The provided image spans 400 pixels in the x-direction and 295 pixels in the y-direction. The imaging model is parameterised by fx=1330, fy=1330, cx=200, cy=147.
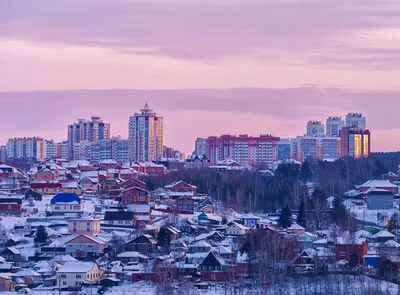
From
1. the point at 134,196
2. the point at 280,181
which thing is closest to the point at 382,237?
the point at 134,196

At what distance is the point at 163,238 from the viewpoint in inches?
914

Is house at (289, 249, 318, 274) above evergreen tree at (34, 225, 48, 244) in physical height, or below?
below

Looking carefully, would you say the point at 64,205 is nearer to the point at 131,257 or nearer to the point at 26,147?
the point at 131,257

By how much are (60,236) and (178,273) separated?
4618 mm

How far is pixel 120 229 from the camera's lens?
83.7 feet

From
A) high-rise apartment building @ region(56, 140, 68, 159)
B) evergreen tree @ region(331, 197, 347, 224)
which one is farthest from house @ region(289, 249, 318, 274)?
high-rise apartment building @ region(56, 140, 68, 159)

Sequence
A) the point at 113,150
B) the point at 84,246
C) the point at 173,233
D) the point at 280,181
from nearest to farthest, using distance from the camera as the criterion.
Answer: the point at 84,246 < the point at 173,233 < the point at 280,181 < the point at 113,150

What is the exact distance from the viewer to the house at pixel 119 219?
85.0 ft

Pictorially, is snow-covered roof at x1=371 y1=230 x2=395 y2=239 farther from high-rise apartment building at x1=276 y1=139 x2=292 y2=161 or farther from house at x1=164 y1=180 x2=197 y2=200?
high-rise apartment building at x1=276 y1=139 x2=292 y2=161

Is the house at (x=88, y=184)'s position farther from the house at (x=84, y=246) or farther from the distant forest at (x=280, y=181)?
the house at (x=84, y=246)

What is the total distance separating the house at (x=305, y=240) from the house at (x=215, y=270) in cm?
236

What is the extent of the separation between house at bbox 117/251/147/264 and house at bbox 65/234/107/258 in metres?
0.88

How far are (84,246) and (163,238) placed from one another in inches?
54.4

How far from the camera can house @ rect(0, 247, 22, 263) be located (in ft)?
72.6
